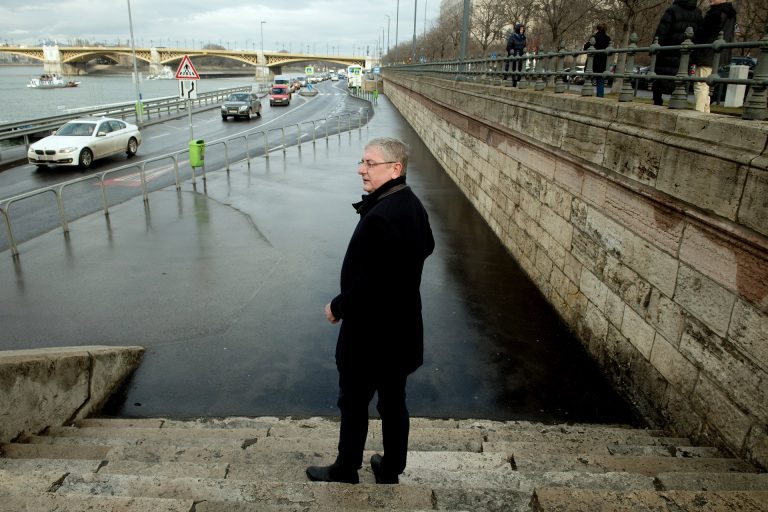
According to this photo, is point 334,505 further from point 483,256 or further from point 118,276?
point 483,256

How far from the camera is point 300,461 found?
3514 millimetres

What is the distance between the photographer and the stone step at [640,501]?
2.12m

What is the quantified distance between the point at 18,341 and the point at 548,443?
5.57 m

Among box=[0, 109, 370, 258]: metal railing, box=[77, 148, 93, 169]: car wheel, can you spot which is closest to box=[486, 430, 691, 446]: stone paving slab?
box=[0, 109, 370, 258]: metal railing

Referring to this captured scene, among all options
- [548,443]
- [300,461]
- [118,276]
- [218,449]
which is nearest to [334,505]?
[300,461]

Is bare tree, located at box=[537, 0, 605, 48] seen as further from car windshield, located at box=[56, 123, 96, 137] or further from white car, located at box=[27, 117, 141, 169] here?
car windshield, located at box=[56, 123, 96, 137]

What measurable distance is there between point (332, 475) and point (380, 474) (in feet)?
0.91

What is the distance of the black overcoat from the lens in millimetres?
2812

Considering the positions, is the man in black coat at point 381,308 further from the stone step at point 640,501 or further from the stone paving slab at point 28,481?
the stone paving slab at point 28,481

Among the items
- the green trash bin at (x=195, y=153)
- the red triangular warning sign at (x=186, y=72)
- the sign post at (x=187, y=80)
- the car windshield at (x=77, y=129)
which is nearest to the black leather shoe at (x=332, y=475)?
the green trash bin at (x=195, y=153)

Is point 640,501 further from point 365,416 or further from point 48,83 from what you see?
point 48,83

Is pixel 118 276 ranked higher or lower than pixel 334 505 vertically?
lower

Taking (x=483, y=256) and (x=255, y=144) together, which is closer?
(x=483, y=256)

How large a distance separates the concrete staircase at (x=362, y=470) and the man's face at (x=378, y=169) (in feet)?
5.08
